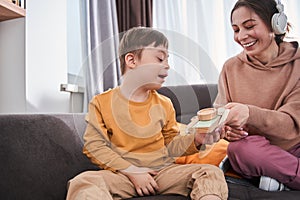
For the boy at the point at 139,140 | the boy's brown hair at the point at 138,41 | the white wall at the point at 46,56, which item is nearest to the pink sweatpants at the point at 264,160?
the boy at the point at 139,140

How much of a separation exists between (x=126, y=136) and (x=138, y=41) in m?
0.23

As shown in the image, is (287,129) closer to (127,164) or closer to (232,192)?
(232,192)

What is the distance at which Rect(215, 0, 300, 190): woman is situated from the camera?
88cm

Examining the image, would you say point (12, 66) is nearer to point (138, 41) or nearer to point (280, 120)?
point (138, 41)

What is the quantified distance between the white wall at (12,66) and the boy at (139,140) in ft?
2.76

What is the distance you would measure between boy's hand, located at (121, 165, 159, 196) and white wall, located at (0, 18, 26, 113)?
3.02ft

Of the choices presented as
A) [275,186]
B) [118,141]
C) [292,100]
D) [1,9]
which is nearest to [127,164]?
[118,141]

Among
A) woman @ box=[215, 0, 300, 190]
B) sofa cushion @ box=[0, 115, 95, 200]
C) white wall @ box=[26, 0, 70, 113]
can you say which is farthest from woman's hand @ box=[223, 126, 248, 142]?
white wall @ box=[26, 0, 70, 113]

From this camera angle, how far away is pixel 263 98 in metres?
1.01

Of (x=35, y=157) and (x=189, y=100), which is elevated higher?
(x=189, y=100)

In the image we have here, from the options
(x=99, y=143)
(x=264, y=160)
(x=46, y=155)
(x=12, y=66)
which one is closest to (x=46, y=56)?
(x=12, y=66)

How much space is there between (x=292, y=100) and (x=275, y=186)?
0.25 m

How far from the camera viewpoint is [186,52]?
0.81m

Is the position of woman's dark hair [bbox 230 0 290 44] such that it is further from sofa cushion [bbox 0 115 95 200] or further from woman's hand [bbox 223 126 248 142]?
sofa cushion [bbox 0 115 95 200]
